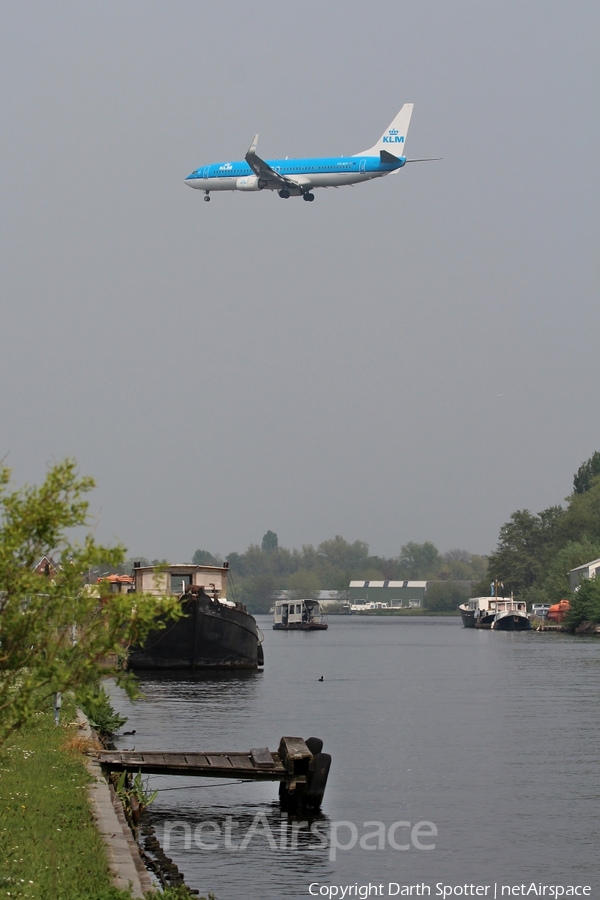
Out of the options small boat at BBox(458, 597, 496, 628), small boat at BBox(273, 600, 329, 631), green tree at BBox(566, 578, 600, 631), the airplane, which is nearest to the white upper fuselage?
the airplane

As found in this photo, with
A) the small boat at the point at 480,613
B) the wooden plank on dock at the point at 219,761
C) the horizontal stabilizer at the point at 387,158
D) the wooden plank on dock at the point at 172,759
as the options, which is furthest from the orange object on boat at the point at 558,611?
the wooden plank on dock at the point at 172,759

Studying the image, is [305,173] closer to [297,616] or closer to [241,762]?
[241,762]

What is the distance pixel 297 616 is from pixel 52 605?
143 metres

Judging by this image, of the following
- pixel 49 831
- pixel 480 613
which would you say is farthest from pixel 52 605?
pixel 480 613

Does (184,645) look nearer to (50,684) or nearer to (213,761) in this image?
(213,761)

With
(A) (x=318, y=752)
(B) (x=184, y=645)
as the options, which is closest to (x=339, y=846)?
(A) (x=318, y=752)

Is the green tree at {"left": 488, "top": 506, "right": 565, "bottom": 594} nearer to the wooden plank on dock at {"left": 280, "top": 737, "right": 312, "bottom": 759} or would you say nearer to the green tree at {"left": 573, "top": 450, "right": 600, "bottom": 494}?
the green tree at {"left": 573, "top": 450, "right": 600, "bottom": 494}

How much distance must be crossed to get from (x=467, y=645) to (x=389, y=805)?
76955 mm

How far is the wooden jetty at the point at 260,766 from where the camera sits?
19.5 metres

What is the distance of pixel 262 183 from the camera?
73.6 metres

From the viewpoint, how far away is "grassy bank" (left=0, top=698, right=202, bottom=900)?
10.9 m

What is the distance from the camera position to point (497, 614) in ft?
441

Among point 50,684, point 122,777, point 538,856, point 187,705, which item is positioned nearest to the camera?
point 50,684

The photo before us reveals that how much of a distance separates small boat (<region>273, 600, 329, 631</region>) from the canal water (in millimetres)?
95123
